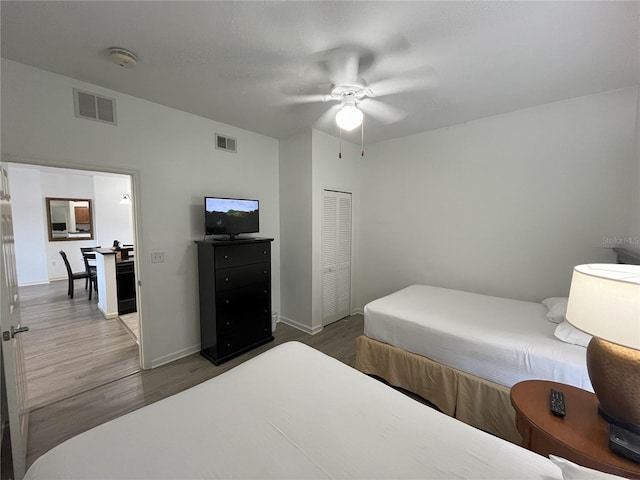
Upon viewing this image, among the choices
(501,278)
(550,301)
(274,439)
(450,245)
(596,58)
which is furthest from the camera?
(450,245)

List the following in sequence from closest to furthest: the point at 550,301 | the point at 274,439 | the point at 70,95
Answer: the point at 274,439 < the point at 70,95 < the point at 550,301

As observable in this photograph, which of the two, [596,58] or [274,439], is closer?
[274,439]

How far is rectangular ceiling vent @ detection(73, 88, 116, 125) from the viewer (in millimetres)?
2138

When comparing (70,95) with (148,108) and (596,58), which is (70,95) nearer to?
(148,108)

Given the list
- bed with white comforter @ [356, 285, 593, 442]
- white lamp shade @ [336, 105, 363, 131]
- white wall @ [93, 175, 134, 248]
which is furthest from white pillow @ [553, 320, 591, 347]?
white wall @ [93, 175, 134, 248]

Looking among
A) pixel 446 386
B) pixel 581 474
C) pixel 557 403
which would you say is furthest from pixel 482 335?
pixel 581 474

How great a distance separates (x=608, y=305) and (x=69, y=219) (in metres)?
9.12

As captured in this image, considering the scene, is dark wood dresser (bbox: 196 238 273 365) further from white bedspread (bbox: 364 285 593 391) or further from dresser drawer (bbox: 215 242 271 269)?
white bedspread (bbox: 364 285 593 391)

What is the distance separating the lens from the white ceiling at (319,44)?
141 centimetres

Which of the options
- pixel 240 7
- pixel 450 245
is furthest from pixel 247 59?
pixel 450 245

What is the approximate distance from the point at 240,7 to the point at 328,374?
208 centimetres

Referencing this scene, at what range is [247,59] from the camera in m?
1.83

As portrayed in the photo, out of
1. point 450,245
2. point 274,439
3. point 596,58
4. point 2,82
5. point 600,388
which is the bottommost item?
point 274,439

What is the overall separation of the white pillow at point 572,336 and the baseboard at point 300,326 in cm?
248
